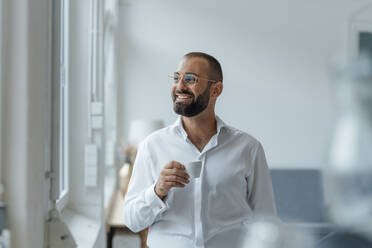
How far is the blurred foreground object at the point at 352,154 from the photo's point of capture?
0.29 meters

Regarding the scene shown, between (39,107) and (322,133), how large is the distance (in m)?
0.62

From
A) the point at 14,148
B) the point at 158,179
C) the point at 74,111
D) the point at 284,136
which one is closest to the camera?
the point at 14,148

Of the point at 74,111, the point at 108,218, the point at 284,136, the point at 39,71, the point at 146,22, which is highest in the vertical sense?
the point at 146,22

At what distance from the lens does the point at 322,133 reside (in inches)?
12.1

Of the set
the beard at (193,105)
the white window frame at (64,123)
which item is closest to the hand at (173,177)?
the beard at (193,105)

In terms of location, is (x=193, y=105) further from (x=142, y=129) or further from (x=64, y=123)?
(x=142, y=129)

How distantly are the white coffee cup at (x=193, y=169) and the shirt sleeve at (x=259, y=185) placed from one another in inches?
6.2

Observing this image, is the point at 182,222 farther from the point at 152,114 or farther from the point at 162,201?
the point at 152,114

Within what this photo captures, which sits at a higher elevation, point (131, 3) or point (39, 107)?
point (131, 3)

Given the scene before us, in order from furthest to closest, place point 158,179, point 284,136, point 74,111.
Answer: point 284,136, point 74,111, point 158,179

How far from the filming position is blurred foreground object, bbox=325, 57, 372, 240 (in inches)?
11.4

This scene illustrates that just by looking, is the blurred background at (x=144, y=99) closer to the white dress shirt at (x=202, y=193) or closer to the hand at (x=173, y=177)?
the white dress shirt at (x=202, y=193)

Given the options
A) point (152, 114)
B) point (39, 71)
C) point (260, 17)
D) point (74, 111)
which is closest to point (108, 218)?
point (74, 111)

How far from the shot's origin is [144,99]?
2.88 metres
